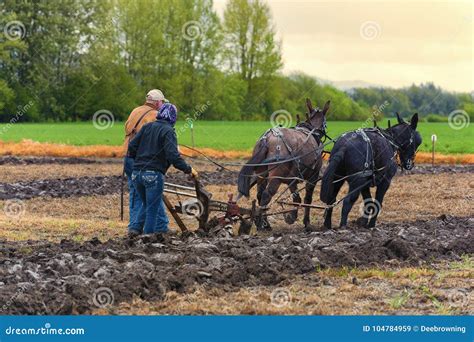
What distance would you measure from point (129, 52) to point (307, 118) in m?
47.8

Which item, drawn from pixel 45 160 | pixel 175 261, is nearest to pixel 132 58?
pixel 45 160

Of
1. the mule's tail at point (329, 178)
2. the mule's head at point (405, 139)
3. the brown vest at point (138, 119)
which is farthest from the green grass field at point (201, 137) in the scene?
the brown vest at point (138, 119)

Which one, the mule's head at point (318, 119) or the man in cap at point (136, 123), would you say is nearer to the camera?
the man in cap at point (136, 123)

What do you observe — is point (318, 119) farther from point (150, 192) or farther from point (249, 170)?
point (150, 192)

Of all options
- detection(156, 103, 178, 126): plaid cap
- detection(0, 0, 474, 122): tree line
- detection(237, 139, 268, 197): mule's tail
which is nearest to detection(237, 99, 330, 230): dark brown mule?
detection(237, 139, 268, 197): mule's tail

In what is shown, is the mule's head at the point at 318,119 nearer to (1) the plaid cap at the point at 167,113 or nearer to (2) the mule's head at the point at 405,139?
(2) the mule's head at the point at 405,139

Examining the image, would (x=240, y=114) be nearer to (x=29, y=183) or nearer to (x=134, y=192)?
(x=29, y=183)

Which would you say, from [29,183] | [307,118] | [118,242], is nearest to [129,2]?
[29,183]

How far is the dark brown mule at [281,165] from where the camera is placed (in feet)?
47.6

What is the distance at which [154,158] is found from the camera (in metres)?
12.0

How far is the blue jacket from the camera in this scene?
1180cm

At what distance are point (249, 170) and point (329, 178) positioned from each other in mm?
1317

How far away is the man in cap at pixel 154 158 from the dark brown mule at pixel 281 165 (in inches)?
90.4

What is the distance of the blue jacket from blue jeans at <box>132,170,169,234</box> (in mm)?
89
